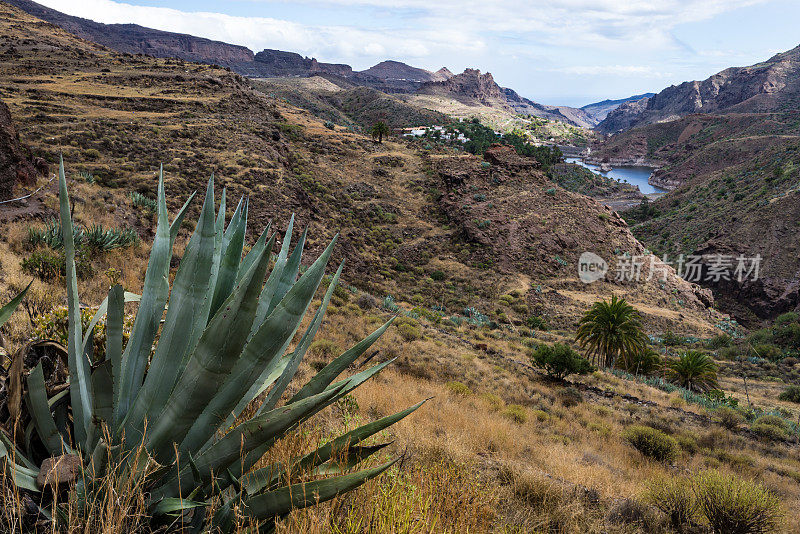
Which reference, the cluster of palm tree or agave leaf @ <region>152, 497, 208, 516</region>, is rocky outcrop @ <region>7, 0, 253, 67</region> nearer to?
the cluster of palm tree

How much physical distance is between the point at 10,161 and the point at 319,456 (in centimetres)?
1070

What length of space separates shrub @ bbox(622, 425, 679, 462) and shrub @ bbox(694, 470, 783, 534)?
382 cm

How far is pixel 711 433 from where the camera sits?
33.0 ft

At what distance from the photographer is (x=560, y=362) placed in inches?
503

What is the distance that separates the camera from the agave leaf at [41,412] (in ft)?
4.35

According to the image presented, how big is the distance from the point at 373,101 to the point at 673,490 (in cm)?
10526

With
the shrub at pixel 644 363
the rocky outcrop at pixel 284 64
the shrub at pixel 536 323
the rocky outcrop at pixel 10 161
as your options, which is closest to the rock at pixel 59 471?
the rocky outcrop at pixel 10 161

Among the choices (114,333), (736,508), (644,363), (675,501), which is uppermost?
(114,333)

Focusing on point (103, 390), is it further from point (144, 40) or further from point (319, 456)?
point (144, 40)

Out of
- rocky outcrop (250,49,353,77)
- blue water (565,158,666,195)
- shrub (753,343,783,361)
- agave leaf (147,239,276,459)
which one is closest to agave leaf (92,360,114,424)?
agave leaf (147,239,276,459)

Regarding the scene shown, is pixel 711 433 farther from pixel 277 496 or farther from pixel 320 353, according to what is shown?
pixel 277 496

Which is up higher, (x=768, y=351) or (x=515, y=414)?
(x=515, y=414)

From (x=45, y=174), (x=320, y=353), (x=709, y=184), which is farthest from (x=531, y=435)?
(x=709, y=184)

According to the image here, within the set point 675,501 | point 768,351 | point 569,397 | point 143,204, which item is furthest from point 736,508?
point 768,351
